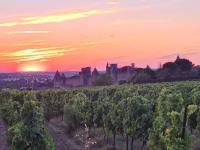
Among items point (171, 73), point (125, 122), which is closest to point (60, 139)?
point (125, 122)

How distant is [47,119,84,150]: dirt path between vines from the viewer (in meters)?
44.5

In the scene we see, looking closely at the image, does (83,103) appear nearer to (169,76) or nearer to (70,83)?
(169,76)

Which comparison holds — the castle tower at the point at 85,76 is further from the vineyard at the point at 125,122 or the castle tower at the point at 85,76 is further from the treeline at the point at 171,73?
the vineyard at the point at 125,122

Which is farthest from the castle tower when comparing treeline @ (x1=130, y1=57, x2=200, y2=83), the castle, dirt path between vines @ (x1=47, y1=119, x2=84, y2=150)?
dirt path between vines @ (x1=47, y1=119, x2=84, y2=150)

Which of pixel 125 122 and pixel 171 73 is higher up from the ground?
pixel 171 73

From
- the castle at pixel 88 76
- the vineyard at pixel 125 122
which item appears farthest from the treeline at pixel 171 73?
the vineyard at pixel 125 122

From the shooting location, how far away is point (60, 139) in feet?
166

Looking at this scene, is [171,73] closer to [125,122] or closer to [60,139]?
[60,139]

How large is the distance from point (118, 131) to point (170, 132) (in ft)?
54.6

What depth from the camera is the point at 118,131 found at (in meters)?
41.4

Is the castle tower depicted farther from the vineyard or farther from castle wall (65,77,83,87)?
the vineyard

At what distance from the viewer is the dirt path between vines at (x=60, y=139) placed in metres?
44.5

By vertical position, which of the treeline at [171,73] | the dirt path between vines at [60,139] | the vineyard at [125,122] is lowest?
the dirt path between vines at [60,139]

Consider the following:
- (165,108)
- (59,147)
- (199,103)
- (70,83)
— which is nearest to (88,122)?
(59,147)
